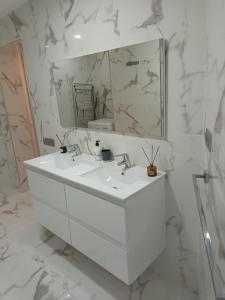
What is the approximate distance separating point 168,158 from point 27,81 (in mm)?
1947

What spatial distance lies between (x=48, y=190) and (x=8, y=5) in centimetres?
194

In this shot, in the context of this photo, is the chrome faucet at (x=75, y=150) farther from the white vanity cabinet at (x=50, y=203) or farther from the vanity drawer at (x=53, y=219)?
the vanity drawer at (x=53, y=219)

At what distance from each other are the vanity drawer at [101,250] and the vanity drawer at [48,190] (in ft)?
0.65

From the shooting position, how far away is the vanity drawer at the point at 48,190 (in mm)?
1758

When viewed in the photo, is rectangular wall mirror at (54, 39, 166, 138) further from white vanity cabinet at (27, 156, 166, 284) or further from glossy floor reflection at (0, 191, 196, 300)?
glossy floor reflection at (0, 191, 196, 300)

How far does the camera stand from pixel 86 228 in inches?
64.1

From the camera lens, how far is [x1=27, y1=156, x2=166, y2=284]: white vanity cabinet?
1.37 m

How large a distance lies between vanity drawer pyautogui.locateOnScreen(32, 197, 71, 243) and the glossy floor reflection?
0.97 feet

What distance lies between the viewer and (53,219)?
1953 millimetres

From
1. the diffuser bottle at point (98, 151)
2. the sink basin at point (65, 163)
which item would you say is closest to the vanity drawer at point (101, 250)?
the sink basin at point (65, 163)

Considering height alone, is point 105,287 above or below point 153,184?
below

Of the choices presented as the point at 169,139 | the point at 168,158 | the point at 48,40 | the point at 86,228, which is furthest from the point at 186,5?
the point at 86,228

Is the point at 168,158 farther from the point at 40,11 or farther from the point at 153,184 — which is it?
the point at 40,11

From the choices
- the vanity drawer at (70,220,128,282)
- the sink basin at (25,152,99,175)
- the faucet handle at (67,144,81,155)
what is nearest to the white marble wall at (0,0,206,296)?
the faucet handle at (67,144,81,155)
